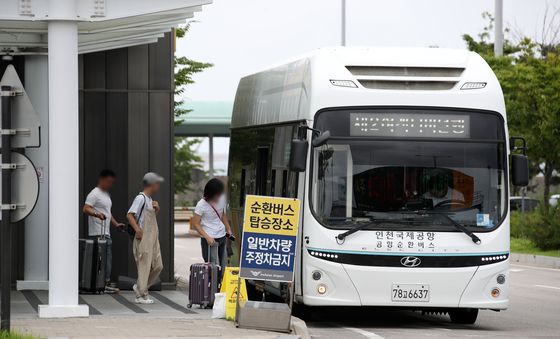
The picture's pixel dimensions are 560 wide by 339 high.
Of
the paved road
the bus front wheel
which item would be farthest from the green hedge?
the bus front wheel

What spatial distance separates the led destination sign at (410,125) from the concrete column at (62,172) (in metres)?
3.44

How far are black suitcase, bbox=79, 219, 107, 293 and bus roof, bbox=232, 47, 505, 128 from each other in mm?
4020

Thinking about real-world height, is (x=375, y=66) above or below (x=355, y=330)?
above

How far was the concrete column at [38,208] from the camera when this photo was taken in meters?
19.6

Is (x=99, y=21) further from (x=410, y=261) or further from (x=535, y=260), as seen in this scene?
(x=535, y=260)

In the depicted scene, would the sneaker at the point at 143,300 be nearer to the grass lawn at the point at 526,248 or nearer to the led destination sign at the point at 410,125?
the led destination sign at the point at 410,125

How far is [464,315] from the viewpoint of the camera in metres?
16.5

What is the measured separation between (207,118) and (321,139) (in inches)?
1742

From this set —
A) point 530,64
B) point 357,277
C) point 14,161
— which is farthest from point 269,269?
point 530,64

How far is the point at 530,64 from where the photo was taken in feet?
115

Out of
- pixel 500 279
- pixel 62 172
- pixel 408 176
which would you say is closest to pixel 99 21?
pixel 62 172

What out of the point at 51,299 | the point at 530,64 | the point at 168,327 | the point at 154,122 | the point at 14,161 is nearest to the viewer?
the point at 14,161

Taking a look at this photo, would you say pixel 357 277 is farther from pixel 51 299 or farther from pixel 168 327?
pixel 51 299

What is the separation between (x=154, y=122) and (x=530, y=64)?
17538 millimetres
